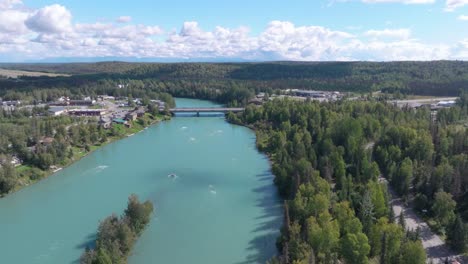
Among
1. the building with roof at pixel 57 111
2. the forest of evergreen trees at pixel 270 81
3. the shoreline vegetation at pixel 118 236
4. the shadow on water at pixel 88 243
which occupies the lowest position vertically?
the shadow on water at pixel 88 243

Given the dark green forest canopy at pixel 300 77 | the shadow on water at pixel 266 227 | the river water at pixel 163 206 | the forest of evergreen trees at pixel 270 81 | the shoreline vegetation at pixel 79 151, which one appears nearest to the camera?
the shadow on water at pixel 266 227

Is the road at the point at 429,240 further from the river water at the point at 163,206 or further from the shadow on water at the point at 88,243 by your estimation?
the shadow on water at the point at 88,243

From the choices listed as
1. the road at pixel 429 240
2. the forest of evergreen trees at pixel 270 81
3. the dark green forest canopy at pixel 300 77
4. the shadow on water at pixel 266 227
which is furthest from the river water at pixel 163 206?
the dark green forest canopy at pixel 300 77

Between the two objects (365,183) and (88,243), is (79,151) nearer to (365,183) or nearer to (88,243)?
(88,243)

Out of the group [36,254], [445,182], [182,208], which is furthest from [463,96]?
[36,254]

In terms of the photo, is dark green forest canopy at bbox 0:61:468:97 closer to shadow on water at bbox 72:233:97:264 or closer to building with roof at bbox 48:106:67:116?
building with roof at bbox 48:106:67:116

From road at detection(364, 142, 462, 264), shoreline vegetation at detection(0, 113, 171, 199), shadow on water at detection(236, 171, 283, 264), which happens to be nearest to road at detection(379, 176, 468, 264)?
road at detection(364, 142, 462, 264)
